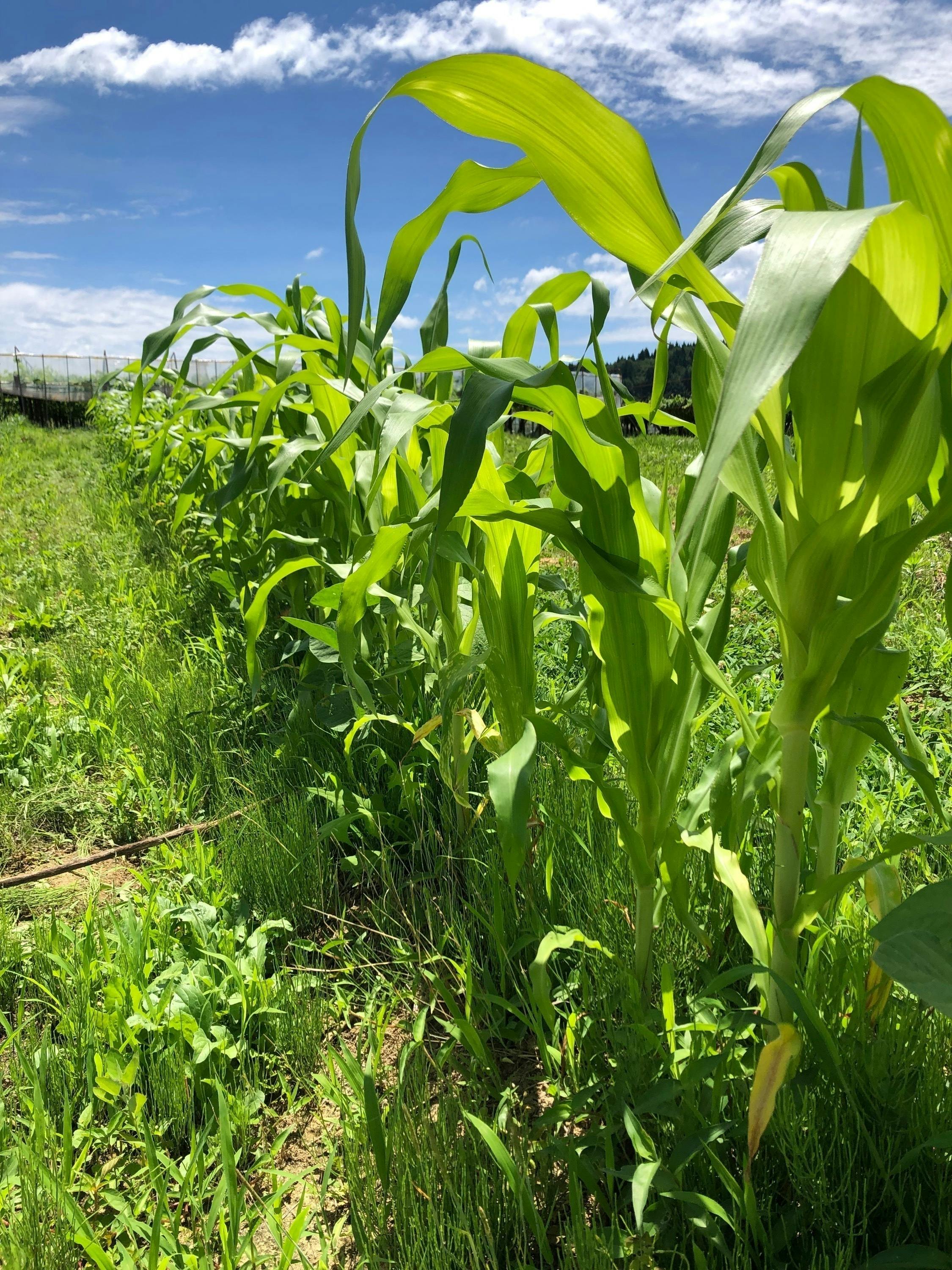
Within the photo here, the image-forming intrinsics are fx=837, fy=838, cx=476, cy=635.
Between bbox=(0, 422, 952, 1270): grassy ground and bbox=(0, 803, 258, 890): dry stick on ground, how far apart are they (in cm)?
2

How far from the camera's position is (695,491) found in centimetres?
45

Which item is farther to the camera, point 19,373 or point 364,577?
point 19,373

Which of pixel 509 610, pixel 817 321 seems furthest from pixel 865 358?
pixel 509 610

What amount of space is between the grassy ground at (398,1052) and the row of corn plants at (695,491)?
108mm

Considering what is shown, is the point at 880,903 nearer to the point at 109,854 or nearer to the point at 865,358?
the point at 865,358

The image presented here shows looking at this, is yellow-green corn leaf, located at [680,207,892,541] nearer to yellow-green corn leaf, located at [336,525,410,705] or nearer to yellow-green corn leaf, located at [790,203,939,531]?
yellow-green corn leaf, located at [790,203,939,531]

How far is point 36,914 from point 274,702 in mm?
744

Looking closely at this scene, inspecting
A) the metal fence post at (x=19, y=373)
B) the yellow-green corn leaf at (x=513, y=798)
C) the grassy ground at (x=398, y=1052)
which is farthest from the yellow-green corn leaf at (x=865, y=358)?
the metal fence post at (x=19, y=373)

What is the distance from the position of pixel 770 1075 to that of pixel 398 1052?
56 centimetres

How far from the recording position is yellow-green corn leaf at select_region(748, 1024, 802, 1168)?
753 millimetres

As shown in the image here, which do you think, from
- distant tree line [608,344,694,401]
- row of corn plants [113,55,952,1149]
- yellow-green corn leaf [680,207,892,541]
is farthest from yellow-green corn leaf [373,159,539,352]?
distant tree line [608,344,694,401]

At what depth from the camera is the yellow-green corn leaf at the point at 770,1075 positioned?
753 mm

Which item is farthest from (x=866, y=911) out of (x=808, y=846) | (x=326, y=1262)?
(x=326, y=1262)

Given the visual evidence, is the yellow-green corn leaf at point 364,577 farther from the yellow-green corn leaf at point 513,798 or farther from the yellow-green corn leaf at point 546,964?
the yellow-green corn leaf at point 546,964
